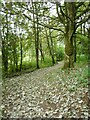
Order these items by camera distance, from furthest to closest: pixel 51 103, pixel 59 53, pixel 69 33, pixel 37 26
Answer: pixel 59 53 < pixel 37 26 < pixel 69 33 < pixel 51 103

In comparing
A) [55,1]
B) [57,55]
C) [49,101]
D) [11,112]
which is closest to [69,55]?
[55,1]

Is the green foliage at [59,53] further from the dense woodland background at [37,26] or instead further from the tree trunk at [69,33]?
the tree trunk at [69,33]

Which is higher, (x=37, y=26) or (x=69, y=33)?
(x=37, y=26)

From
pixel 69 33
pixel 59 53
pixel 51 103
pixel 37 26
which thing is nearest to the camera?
pixel 51 103

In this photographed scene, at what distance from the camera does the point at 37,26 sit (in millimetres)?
13992

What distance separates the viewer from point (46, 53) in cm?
2192

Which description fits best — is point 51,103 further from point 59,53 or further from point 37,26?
point 59,53

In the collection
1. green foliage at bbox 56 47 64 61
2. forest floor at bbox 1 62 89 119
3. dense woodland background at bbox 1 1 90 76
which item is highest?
dense woodland background at bbox 1 1 90 76

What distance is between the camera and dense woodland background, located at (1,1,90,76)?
9.42m

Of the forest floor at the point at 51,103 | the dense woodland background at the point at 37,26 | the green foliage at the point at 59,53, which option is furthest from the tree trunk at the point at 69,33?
the green foliage at the point at 59,53

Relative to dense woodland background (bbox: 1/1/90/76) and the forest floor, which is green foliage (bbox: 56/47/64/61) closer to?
dense woodland background (bbox: 1/1/90/76)

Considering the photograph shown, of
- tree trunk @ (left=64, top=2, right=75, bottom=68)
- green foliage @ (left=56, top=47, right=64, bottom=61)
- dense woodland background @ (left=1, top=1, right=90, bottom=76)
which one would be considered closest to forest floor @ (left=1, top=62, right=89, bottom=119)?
tree trunk @ (left=64, top=2, right=75, bottom=68)

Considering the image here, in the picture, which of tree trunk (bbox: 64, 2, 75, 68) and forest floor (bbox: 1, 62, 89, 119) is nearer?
forest floor (bbox: 1, 62, 89, 119)

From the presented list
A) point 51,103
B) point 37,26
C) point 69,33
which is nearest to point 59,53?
point 37,26
